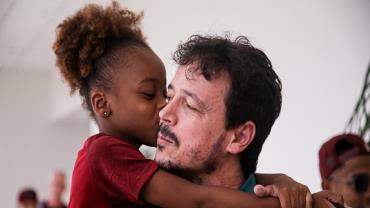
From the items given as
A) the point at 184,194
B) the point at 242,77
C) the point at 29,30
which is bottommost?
the point at 184,194

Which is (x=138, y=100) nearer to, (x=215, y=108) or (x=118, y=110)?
(x=118, y=110)

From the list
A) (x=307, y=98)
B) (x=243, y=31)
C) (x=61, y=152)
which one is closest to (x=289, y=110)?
(x=307, y=98)

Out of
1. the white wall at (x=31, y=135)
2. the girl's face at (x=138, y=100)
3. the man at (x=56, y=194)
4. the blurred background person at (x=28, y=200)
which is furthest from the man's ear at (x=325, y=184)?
the white wall at (x=31, y=135)

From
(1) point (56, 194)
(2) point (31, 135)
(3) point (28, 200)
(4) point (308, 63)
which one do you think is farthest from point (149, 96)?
(2) point (31, 135)

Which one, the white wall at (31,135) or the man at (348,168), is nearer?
the man at (348,168)

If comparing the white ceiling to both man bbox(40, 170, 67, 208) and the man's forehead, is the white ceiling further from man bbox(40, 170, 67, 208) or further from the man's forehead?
the man's forehead

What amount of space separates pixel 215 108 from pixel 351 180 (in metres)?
1.04

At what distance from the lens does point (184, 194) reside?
51.8 inches

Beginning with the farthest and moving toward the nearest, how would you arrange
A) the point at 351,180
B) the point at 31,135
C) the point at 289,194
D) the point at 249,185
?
the point at 31,135
the point at 351,180
the point at 249,185
the point at 289,194

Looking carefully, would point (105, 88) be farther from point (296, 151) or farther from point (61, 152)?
point (61, 152)

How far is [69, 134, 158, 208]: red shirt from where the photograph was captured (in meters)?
1.33

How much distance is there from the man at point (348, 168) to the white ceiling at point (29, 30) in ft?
13.9

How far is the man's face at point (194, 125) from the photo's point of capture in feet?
4.27

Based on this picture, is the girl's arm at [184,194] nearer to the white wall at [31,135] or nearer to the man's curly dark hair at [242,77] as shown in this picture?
the man's curly dark hair at [242,77]
